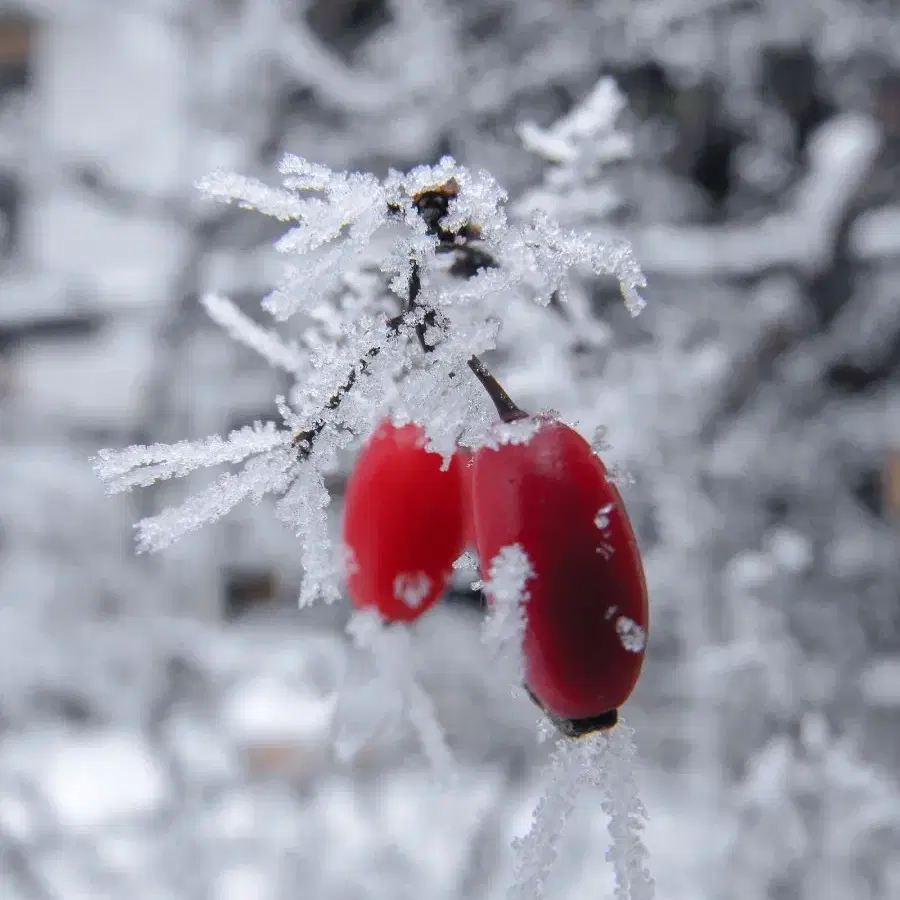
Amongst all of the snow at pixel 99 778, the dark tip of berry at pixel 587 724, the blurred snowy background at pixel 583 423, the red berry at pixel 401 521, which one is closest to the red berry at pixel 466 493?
the red berry at pixel 401 521

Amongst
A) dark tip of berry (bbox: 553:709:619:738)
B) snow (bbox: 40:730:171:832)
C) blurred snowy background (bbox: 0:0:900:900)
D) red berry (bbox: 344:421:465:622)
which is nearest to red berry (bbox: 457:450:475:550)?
red berry (bbox: 344:421:465:622)

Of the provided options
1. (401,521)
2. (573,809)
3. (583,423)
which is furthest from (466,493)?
(583,423)

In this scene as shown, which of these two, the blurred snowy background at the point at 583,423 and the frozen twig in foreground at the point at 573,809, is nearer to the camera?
the frozen twig in foreground at the point at 573,809

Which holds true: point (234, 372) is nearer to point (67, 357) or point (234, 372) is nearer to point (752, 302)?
point (67, 357)

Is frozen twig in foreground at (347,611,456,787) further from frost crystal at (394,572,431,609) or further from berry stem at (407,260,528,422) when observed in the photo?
berry stem at (407,260,528,422)

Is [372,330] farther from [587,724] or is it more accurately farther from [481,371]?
[587,724]

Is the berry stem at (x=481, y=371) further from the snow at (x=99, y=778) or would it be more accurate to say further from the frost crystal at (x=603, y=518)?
the snow at (x=99, y=778)
